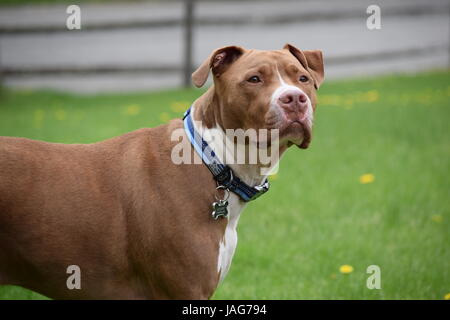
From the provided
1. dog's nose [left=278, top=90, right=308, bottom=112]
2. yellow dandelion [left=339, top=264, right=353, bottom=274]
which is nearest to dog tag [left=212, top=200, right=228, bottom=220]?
dog's nose [left=278, top=90, right=308, bottom=112]

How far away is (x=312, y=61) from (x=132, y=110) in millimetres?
7478

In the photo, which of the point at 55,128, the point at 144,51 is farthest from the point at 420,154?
the point at 144,51

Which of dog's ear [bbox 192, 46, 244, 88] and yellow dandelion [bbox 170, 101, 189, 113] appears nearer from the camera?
dog's ear [bbox 192, 46, 244, 88]

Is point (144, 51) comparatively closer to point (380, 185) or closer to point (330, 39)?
point (330, 39)

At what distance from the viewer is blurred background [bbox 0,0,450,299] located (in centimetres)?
550

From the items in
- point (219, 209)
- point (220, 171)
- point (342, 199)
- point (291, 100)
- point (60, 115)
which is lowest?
point (342, 199)

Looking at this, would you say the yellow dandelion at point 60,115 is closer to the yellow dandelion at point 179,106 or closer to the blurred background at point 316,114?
the blurred background at point 316,114

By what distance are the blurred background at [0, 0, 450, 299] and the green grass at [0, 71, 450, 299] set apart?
0.02 m

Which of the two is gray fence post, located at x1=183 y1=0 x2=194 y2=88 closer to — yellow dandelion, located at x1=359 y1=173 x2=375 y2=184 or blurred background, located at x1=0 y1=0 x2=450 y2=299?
blurred background, located at x1=0 y1=0 x2=450 y2=299

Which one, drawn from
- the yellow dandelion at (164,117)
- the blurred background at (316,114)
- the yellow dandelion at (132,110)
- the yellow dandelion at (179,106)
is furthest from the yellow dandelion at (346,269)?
the yellow dandelion at (132,110)

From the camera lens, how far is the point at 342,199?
271 inches

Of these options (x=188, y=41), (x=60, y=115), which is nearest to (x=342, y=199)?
(x=60, y=115)

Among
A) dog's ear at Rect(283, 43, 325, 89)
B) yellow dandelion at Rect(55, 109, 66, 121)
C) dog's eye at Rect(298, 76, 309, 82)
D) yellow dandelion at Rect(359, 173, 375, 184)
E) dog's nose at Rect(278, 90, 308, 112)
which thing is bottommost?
yellow dandelion at Rect(359, 173, 375, 184)

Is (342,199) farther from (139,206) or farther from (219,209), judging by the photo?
(139,206)
